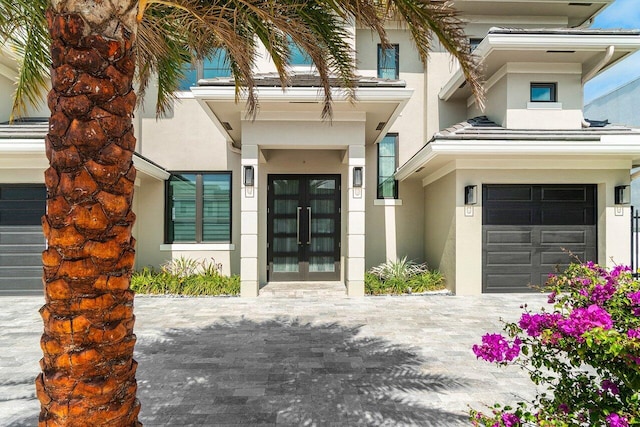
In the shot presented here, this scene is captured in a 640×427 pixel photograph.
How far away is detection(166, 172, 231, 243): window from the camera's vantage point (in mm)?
10977

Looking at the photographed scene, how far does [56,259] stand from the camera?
1.89 metres

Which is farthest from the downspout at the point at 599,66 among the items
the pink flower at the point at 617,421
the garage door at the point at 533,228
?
the pink flower at the point at 617,421

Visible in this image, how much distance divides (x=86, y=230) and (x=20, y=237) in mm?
9326

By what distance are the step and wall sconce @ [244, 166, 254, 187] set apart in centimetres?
275

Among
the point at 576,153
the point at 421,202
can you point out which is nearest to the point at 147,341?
the point at 421,202

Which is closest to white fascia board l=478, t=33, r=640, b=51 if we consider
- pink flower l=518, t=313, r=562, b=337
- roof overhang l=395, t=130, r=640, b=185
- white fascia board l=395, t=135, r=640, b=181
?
roof overhang l=395, t=130, r=640, b=185

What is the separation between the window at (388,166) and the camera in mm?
11477

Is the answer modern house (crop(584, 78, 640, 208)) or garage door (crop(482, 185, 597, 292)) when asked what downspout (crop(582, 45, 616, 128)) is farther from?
modern house (crop(584, 78, 640, 208))

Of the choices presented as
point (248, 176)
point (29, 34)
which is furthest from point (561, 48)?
point (29, 34)

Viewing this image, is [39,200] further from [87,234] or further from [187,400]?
[87,234]

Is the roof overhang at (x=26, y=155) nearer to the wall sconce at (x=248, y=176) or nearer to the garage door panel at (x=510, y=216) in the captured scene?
the wall sconce at (x=248, y=176)

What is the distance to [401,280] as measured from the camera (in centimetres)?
945

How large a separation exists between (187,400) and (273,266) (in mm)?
6755

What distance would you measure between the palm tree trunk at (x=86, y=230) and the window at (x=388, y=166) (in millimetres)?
9896
